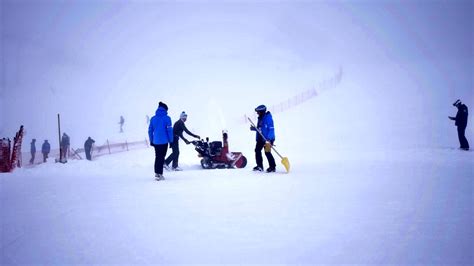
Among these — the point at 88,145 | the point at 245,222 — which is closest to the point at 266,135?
the point at 245,222

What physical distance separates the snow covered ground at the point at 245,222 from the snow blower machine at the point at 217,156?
3.40m

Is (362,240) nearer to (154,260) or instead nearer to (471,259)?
(471,259)

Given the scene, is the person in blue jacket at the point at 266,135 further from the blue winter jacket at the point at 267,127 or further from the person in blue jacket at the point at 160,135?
the person in blue jacket at the point at 160,135

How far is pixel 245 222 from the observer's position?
4.30 meters

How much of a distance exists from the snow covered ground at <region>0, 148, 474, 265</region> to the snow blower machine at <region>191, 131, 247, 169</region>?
340cm

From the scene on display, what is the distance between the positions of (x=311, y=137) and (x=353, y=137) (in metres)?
2.62

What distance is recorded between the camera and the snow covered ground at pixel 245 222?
3320mm

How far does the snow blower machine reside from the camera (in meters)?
11.0

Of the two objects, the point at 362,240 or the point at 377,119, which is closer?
the point at 362,240

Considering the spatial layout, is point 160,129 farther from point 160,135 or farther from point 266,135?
point 266,135

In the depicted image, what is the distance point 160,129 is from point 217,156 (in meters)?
2.87

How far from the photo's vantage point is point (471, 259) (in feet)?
10.3

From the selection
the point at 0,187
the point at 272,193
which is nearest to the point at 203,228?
the point at 272,193

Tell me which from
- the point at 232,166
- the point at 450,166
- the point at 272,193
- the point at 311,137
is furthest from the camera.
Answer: the point at 311,137
